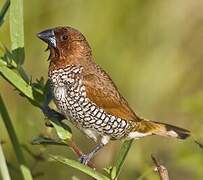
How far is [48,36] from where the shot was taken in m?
3.31

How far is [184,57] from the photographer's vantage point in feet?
18.6

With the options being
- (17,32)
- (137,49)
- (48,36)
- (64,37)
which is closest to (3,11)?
(17,32)

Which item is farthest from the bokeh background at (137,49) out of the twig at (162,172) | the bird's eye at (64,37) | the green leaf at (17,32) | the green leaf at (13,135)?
the twig at (162,172)

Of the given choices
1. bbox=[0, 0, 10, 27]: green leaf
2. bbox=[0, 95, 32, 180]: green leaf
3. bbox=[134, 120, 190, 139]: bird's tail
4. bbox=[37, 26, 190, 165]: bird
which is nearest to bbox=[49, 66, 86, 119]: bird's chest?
bbox=[37, 26, 190, 165]: bird

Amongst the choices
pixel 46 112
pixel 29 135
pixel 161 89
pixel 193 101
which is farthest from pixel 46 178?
pixel 46 112

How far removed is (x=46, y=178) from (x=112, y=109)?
175cm

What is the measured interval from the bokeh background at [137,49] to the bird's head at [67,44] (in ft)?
5.55

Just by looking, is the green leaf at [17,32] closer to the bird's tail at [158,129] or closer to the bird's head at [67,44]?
the bird's head at [67,44]

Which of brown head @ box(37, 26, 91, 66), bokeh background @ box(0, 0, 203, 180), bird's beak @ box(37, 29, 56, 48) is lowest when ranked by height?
bokeh background @ box(0, 0, 203, 180)

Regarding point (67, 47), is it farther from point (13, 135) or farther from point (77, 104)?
point (13, 135)

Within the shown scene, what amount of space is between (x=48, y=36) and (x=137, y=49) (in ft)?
7.43

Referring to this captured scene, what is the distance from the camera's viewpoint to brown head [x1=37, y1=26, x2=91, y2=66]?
11.1 ft

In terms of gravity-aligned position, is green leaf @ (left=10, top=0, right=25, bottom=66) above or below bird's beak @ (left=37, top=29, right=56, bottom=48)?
above

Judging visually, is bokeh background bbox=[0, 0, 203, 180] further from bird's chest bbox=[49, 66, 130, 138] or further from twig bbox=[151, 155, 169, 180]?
twig bbox=[151, 155, 169, 180]
